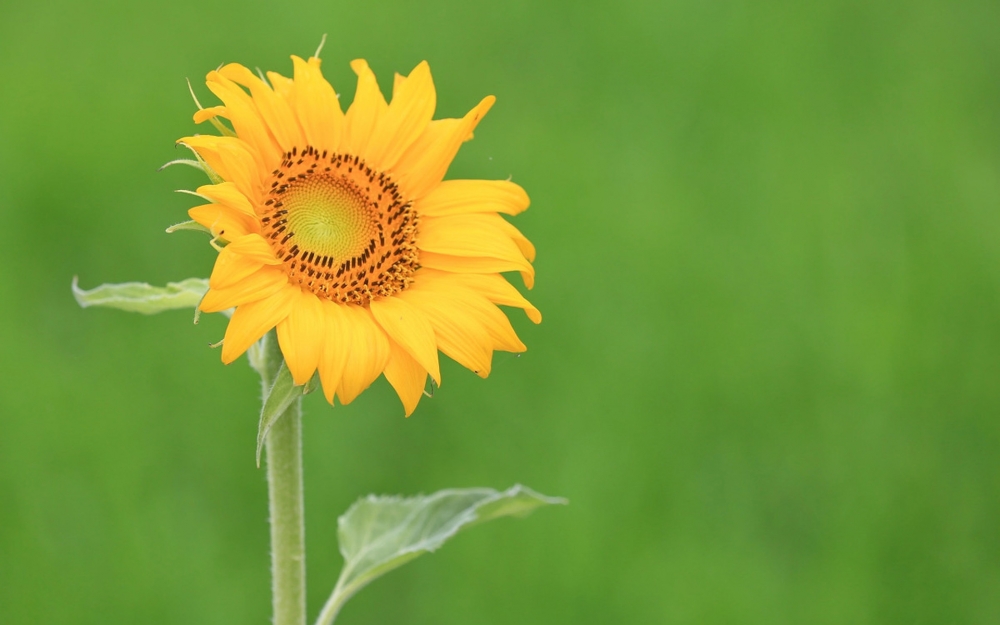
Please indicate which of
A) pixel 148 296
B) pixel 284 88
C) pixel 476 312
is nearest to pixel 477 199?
pixel 476 312

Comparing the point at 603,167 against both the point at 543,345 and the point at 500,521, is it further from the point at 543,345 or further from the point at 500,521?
the point at 500,521

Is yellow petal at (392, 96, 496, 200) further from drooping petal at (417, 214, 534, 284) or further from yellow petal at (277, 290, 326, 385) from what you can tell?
yellow petal at (277, 290, 326, 385)

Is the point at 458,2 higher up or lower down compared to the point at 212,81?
higher up

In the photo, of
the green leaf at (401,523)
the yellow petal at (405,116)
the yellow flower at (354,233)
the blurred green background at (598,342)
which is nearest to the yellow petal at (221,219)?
the yellow flower at (354,233)

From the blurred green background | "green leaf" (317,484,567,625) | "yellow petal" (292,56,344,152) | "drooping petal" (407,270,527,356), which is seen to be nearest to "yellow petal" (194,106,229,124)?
"yellow petal" (292,56,344,152)

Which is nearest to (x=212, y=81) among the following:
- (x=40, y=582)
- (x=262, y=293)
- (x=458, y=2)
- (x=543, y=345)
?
(x=262, y=293)

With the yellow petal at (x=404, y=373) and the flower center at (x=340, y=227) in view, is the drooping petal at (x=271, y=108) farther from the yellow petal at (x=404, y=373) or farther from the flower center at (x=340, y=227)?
the yellow petal at (x=404, y=373)

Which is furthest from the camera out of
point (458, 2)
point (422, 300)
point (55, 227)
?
point (458, 2)
